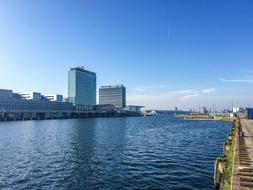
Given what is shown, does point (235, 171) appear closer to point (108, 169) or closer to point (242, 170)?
point (242, 170)

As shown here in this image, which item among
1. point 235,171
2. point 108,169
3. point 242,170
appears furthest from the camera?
point 108,169

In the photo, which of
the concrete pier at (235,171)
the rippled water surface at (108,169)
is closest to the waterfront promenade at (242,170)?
the concrete pier at (235,171)

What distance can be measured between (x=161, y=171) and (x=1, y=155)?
30.7 metres

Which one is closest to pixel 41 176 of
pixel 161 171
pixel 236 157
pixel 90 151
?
pixel 161 171

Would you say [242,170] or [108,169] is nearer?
[242,170]

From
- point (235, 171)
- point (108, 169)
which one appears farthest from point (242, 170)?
point (108, 169)

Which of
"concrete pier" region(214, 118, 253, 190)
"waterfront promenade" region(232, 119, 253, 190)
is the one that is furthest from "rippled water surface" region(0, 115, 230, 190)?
"waterfront promenade" region(232, 119, 253, 190)

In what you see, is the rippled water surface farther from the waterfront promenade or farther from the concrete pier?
the waterfront promenade

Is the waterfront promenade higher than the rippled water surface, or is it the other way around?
the waterfront promenade

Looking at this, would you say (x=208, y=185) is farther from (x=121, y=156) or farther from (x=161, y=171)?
(x=121, y=156)

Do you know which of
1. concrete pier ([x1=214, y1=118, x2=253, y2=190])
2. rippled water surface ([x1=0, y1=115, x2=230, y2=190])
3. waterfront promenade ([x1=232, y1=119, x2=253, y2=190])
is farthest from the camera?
rippled water surface ([x1=0, y1=115, x2=230, y2=190])

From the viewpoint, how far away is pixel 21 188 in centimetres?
2688

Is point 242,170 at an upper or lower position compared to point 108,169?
upper

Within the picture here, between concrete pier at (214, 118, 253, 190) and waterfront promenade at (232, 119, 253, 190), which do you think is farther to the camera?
concrete pier at (214, 118, 253, 190)
